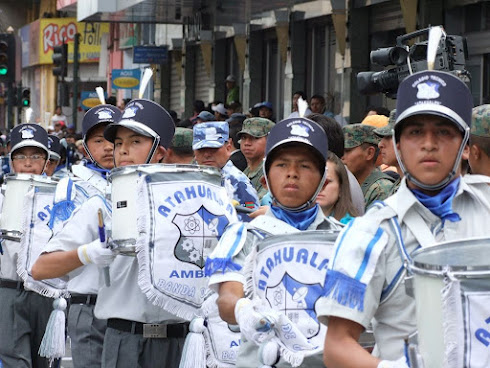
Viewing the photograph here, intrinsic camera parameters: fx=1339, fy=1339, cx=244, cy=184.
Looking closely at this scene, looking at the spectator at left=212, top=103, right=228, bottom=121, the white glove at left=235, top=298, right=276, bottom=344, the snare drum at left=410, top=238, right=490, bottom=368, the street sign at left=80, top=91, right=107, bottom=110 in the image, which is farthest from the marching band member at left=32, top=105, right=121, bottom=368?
the street sign at left=80, top=91, right=107, bottom=110

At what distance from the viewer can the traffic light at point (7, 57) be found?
25073 millimetres

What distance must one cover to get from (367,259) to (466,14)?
1310 cm

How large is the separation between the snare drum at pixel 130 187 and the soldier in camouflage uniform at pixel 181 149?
360 centimetres

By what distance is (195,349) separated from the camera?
18.7ft

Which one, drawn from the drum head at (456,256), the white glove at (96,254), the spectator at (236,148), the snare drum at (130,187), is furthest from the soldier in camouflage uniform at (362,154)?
Answer: the drum head at (456,256)

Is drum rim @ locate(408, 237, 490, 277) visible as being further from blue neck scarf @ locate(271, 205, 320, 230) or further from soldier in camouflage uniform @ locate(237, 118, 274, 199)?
soldier in camouflage uniform @ locate(237, 118, 274, 199)

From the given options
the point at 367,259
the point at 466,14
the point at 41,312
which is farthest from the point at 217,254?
the point at 466,14

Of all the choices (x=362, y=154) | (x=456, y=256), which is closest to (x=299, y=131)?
(x=456, y=256)

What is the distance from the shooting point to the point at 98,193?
6613 millimetres

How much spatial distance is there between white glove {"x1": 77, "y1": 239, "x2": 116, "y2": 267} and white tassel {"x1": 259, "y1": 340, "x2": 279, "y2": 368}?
1659 mm

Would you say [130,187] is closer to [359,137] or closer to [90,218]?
[90,218]

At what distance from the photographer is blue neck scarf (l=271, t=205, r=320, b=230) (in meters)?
4.84

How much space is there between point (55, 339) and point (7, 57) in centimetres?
1848

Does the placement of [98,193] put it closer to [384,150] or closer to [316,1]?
[384,150]
